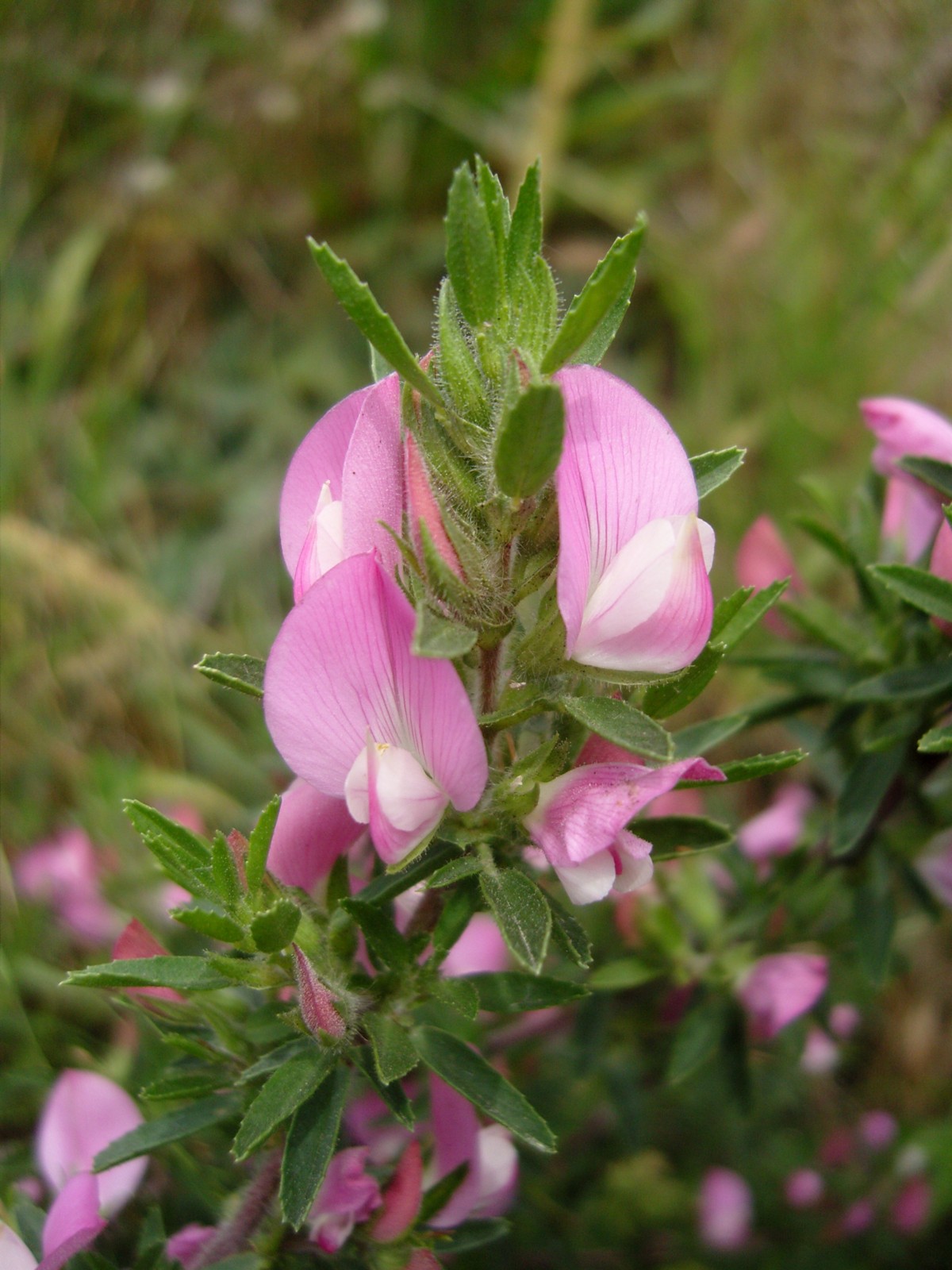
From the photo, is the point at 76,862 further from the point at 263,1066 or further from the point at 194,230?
the point at 194,230

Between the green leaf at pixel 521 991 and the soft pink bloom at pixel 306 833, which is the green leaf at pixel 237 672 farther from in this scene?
the green leaf at pixel 521 991

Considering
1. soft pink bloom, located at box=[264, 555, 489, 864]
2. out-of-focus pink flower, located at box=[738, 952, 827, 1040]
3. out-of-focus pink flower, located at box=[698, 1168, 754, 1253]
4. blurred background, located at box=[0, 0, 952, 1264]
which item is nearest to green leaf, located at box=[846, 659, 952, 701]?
out-of-focus pink flower, located at box=[738, 952, 827, 1040]

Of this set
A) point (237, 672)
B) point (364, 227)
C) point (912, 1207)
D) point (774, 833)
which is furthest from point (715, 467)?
point (364, 227)

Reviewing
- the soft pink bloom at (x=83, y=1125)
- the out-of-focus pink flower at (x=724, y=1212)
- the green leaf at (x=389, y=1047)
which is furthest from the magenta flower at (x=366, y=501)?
the out-of-focus pink flower at (x=724, y=1212)

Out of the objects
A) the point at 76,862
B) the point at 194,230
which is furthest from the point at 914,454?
the point at 194,230

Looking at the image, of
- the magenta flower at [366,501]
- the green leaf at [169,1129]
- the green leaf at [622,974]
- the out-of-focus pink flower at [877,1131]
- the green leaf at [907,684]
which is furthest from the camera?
the out-of-focus pink flower at [877,1131]
